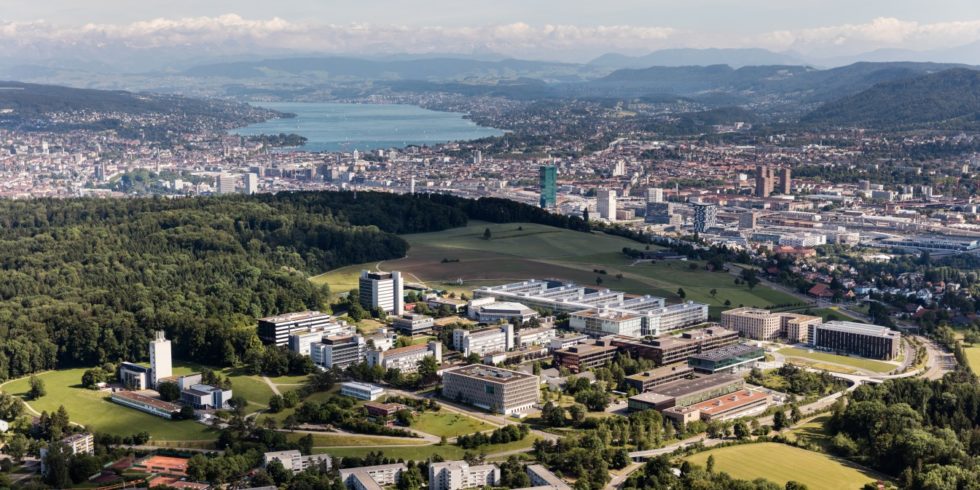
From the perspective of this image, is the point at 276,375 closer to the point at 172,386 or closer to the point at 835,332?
the point at 172,386

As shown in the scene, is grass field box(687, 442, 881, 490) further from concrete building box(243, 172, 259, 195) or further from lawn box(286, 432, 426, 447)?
concrete building box(243, 172, 259, 195)

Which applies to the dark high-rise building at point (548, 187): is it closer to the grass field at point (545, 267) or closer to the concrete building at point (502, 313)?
the grass field at point (545, 267)

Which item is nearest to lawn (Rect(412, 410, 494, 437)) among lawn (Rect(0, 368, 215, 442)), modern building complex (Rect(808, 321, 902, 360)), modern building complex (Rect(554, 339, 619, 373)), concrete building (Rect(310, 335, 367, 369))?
lawn (Rect(0, 368, 215, 442))

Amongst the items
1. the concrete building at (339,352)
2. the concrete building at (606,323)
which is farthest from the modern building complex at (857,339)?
the concrete building at (339,352)

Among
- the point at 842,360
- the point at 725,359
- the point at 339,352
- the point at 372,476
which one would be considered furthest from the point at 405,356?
the point at 842,360

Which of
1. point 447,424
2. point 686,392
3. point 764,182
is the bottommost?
point 447,424

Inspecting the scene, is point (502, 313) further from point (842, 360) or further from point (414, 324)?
point (842, 360)

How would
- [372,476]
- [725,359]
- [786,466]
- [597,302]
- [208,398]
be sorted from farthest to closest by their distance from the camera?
[597,302] → [725,359] → [208,398] → [786,466] → [372,476]
